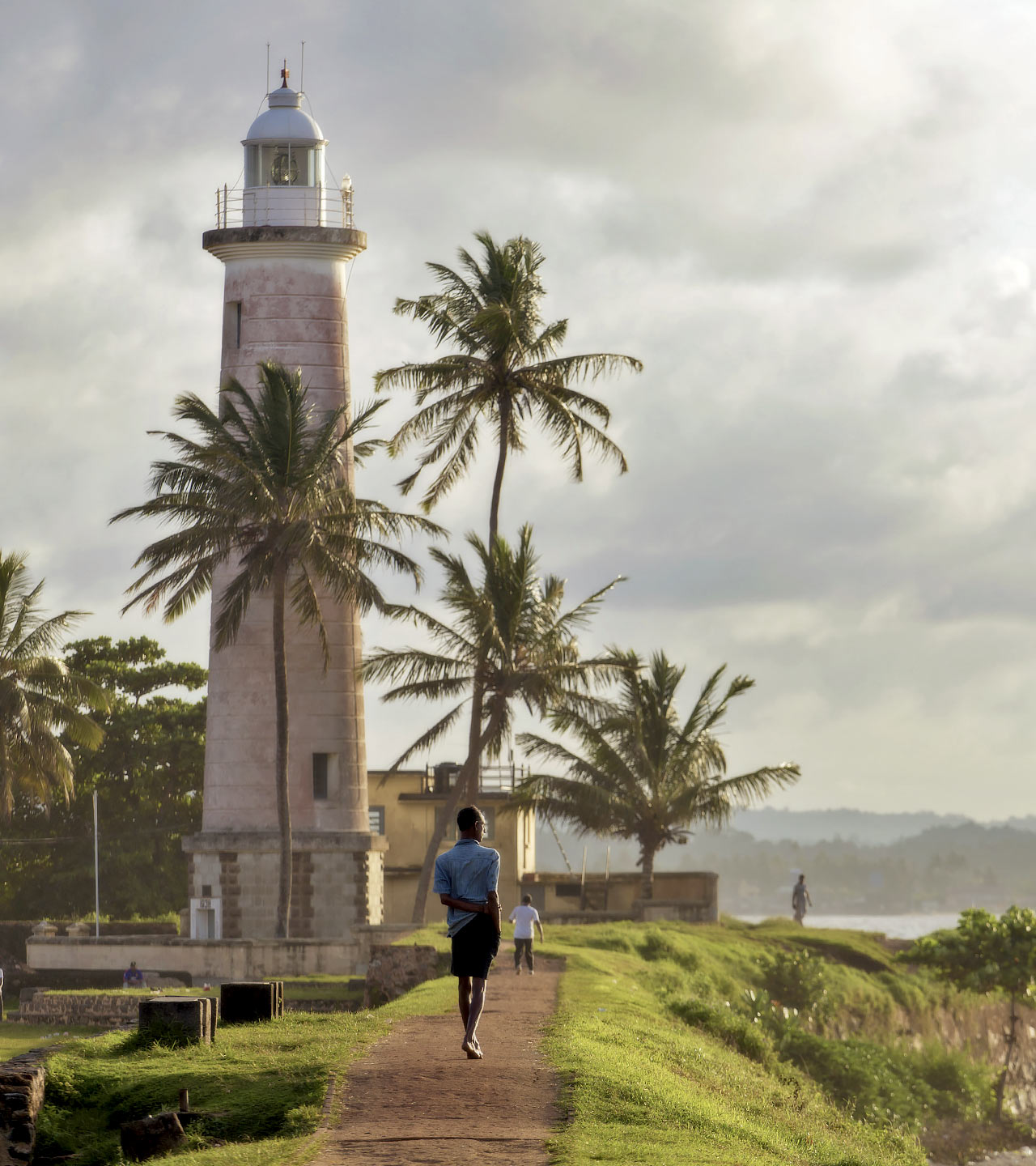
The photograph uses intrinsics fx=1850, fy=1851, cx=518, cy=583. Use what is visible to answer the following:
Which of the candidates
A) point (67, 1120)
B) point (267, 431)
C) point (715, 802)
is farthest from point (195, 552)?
point (67, 1120)

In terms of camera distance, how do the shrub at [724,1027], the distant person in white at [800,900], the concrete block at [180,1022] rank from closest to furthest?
1. the concrete block at [180,1022]
2. the shrub at [724,1027]
3. the distant person in white at [800,900]

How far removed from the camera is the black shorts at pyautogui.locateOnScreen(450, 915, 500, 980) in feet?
45.8

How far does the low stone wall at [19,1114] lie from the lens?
627 inches

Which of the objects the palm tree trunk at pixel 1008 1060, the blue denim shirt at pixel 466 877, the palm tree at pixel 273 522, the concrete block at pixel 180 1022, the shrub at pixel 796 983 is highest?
the palm tree at pixel 273 522

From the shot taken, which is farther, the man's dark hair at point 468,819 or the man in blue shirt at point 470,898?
the man's dark hair at point 468,819

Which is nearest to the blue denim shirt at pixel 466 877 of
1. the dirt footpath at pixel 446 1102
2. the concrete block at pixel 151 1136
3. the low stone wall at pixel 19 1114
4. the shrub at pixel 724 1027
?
the dirt footpath at pixel 446 1102

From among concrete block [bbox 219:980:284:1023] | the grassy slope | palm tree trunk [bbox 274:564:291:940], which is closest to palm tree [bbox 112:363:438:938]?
palm tree trunk [bbox 274:564:291:940]

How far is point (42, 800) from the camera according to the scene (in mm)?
46688

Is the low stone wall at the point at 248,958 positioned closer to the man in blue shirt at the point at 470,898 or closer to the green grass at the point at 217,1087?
the green grass at the point at 217,1087

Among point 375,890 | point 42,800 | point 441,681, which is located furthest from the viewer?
point 42,800

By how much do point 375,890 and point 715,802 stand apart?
8.50 m

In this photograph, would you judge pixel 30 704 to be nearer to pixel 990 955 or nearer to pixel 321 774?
pixel 321 774

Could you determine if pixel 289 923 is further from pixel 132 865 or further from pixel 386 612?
pixel 132 865

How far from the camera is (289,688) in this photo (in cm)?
4250
